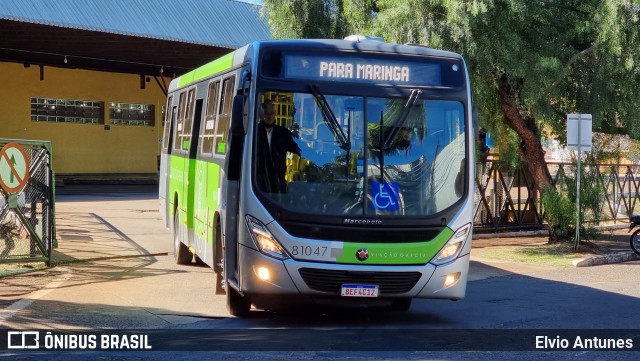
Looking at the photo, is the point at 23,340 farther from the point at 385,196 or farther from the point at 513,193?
the point at 513,193

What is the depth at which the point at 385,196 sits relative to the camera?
9820 millimetres

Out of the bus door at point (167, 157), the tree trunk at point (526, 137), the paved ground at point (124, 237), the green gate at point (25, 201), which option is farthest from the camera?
the tree trunk at point (526, 137)

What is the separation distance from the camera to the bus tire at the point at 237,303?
10.7 meters

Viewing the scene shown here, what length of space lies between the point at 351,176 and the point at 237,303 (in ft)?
7.09

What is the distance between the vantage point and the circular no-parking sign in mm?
13422

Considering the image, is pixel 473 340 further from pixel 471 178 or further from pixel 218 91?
pixel 218 91

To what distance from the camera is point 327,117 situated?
32.5 ft

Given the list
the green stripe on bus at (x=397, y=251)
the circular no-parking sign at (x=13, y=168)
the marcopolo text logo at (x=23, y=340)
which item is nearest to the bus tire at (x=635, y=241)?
the green stripe on bus at (x=397, y=251)

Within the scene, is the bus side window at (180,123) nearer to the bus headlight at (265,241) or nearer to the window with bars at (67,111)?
the bus headlight at (265,241)

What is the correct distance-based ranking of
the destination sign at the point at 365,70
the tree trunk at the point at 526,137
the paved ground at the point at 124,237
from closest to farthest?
the destination sign at the point at 365,70 < the paved ground at the point at 124,237 < the tree trunk at the point at 526,137

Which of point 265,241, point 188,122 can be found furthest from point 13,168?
point 265,241

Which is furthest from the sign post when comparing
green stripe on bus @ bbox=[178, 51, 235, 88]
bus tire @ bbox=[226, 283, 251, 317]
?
bus tire @ bbox=[226, 283, 251, 317]

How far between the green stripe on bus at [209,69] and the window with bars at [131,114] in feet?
97.6

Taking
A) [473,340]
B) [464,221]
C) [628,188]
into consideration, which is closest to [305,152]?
[464,221]
